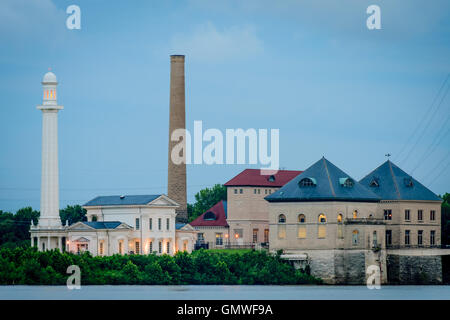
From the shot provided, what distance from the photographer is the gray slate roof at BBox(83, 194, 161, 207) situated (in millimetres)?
162875

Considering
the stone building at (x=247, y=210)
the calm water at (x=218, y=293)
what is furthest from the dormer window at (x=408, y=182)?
the stone building at (x=247, y=210)

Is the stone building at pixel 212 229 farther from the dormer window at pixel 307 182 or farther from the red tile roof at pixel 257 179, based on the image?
the dormer window at pixel 307 182

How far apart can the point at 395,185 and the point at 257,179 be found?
20545 mm

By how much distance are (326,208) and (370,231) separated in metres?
5.01

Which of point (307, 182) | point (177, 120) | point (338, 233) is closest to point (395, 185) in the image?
point (307, 182)

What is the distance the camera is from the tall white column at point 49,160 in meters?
157

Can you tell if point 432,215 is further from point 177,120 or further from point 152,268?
point 152,268

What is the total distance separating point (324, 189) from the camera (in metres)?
153

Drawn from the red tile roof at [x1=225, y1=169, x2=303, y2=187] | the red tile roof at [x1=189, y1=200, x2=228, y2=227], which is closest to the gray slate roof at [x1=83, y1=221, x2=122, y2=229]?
the red tile roof at [x1=189, y1=200, x2=228, y2=227]

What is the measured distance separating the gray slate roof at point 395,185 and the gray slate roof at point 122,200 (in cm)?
2255
